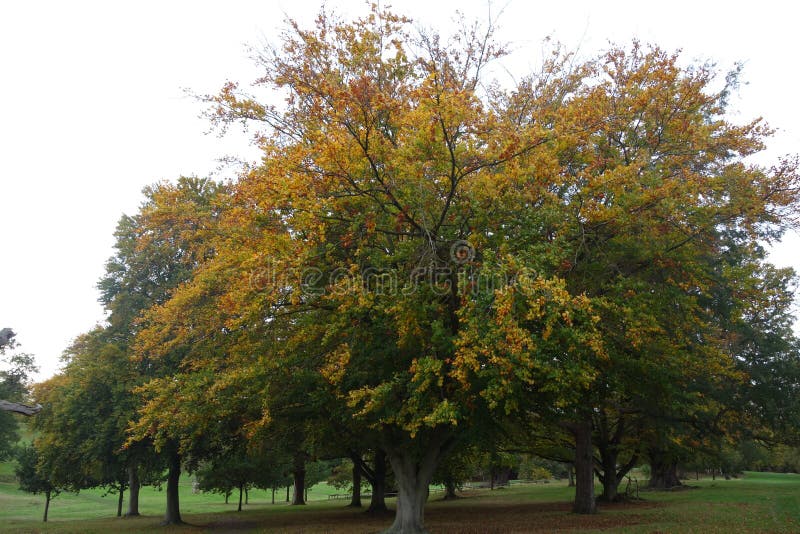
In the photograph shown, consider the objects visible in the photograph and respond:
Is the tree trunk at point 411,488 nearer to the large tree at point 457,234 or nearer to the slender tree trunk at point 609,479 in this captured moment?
the large tree at point 457,234

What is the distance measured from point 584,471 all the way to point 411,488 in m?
9.85

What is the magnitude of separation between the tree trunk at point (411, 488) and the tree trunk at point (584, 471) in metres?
8.25

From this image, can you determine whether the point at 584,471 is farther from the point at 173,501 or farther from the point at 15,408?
the point at 15,408

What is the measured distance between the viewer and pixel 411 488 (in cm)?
1658

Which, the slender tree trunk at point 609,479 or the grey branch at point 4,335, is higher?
the grey branch at point 4,335

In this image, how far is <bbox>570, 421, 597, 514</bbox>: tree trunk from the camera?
22703mm

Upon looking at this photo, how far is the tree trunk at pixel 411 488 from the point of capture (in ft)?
52.6

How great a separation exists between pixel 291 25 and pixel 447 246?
21.8ft

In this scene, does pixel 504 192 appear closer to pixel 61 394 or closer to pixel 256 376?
pixel 256 376

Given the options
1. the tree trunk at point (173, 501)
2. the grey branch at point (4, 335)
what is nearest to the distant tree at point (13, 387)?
the tree trunk at point (173, 501)

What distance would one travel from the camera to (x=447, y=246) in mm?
13586

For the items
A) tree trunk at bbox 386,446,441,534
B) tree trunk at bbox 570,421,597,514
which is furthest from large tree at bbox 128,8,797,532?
tree trunk at bbox 570,421,597,514

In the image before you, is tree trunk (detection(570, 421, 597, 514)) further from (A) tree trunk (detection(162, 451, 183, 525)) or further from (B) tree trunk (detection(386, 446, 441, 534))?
(A) tree trunk (detection(162, 451, 183, 525))

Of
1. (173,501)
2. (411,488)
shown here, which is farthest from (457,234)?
(173,501)
